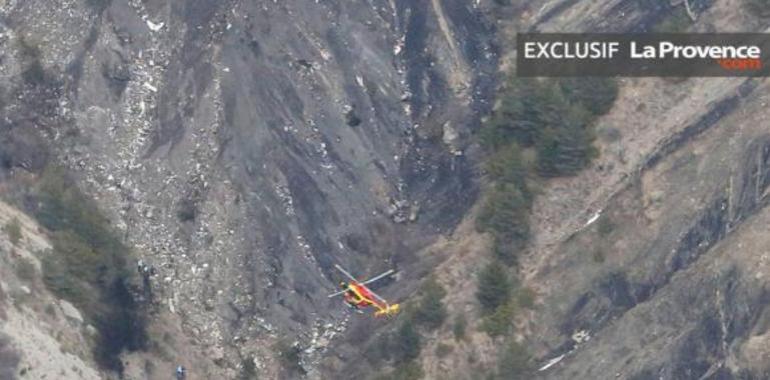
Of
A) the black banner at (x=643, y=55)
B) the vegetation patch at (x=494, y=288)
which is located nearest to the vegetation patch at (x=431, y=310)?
the vegetation patch at (x=494, y=288)

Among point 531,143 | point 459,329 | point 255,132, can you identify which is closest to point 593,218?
point 531,143

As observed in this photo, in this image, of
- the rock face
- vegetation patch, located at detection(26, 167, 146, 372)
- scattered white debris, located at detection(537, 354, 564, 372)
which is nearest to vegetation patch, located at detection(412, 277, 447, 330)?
the rock face

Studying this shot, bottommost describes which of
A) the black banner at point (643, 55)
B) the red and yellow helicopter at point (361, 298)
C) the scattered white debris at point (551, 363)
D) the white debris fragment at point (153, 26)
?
the scattered white debris at point (551, 363)

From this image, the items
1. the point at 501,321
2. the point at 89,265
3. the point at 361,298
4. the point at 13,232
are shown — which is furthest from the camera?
the point at 361,298

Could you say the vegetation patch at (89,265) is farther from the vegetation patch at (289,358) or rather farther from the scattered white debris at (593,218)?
the scattered white debris at (593,218)

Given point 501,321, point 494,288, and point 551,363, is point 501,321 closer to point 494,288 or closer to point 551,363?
point 494,288

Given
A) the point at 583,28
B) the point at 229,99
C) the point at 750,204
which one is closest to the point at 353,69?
the point at 229,99

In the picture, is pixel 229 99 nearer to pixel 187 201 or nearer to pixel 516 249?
pixel 187 201

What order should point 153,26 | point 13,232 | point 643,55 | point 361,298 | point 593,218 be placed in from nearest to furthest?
point 13,232
point 593,218
point 361,298
point 643,55
point 153,26
